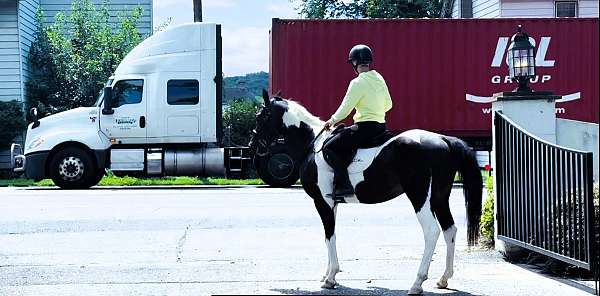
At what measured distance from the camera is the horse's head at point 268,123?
8734 millimetres

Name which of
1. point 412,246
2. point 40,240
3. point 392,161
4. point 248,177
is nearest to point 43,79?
point 248,177

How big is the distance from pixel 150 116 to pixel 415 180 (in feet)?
49.2

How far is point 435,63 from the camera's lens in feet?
72.5

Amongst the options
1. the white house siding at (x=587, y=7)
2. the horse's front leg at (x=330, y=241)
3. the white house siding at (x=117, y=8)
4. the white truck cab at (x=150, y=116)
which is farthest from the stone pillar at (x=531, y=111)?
the white house siding at (x=117, y=8)

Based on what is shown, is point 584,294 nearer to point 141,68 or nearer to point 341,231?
point 341,231

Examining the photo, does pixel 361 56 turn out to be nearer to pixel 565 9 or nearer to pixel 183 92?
pixel 183 92

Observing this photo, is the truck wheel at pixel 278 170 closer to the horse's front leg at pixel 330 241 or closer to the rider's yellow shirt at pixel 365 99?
the horse's front leg at pixel 330 241

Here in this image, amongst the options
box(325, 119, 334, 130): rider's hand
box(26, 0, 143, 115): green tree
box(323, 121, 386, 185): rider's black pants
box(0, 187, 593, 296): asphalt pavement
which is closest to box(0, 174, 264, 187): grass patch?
box(26, 0, 143, 115): green tree

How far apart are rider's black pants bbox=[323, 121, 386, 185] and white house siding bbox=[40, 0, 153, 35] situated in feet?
93.5

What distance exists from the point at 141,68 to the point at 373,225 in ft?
35.7

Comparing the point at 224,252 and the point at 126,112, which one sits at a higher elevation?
the point at 126,112

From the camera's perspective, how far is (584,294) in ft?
24.3

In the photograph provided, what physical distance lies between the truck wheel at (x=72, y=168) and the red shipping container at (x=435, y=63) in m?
5.07

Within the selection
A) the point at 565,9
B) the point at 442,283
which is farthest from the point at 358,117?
the point at 565,9
